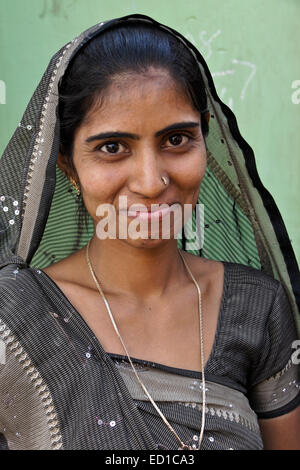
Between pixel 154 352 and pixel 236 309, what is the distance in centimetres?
29

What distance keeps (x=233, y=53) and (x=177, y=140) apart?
4.89 feet

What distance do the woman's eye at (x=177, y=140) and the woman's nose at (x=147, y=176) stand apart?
7 centimetres

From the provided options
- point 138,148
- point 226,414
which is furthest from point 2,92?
point 226,414

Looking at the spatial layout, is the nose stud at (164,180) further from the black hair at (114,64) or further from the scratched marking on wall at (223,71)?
the scratched marking on wall at (223,71)

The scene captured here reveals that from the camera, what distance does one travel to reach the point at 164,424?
156 centimetres

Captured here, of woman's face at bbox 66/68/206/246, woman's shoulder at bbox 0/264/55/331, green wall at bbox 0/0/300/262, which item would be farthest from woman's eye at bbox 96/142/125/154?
green wall at bbox 0/0/300/262

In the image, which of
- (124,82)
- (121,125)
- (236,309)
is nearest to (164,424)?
(236,309)

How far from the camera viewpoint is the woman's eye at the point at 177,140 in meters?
1.59

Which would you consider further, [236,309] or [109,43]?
[236,309]

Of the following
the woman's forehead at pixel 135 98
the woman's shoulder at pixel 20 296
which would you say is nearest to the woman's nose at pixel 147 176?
the woman's forehead at pixel 135 98

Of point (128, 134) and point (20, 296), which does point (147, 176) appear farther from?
point (20, 296)

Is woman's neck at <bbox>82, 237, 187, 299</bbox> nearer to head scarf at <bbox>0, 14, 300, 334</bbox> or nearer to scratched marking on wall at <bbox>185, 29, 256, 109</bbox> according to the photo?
head scarf at <bbox>0, 14, 300, 334</bbox>

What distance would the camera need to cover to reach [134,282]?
5.87 ft
